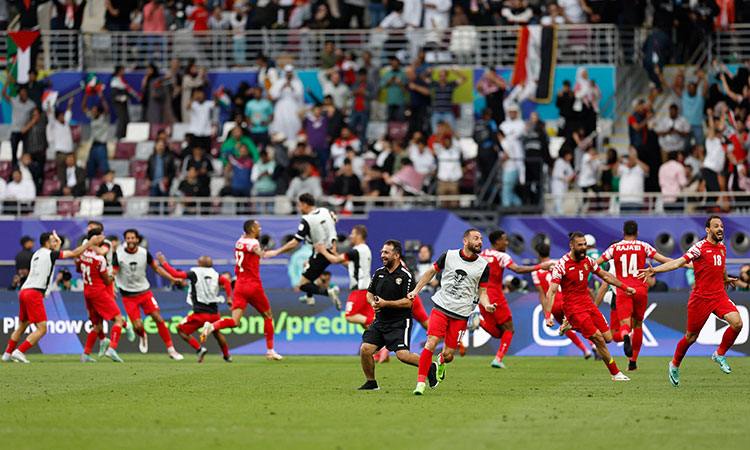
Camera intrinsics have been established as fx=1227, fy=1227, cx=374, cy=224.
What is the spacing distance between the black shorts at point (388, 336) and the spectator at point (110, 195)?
16.5 m

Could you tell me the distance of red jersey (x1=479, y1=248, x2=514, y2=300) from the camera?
67.4 ft

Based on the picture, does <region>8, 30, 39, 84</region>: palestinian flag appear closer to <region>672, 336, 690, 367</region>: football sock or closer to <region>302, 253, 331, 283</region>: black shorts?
<region>302, 253, 331, 283</region>: black shorts

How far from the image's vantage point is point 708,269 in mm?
16672

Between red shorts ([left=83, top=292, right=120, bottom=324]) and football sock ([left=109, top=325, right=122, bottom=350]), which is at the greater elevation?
red shorts ([left=83, top=292, right=120, bottom=324])

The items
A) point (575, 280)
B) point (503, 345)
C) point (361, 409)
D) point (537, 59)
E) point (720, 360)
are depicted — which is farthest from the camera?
point (537, 59)

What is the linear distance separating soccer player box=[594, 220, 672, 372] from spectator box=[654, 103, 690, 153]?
11.3 meters

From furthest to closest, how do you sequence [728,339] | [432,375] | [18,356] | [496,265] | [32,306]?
1. [18,356]
2. [32,306]
3. [496,265]
4. [728,339]
5. [432,375]

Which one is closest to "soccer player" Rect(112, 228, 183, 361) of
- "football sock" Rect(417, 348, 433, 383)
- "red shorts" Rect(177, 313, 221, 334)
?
"red shorts" Rect(177, 313, 221, 334)

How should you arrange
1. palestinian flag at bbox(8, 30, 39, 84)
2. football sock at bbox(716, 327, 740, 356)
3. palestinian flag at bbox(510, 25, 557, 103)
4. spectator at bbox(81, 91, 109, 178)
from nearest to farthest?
1. football sock at bbox(716, 327, 740, 356)
2. palestinian flag at bbox(510, 25, 557, 103)
3. spectator at bbox(81, 91, 109, 178)
4. palestinian flag at bbox(8, 30, 39, 84)

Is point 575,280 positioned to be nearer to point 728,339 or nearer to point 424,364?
point 728,339

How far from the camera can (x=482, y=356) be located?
81.8 feet

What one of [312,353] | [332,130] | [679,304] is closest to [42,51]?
[332,130]

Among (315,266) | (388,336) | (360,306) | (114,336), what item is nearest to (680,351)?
(388,336)

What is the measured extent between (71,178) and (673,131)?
1542 cm
